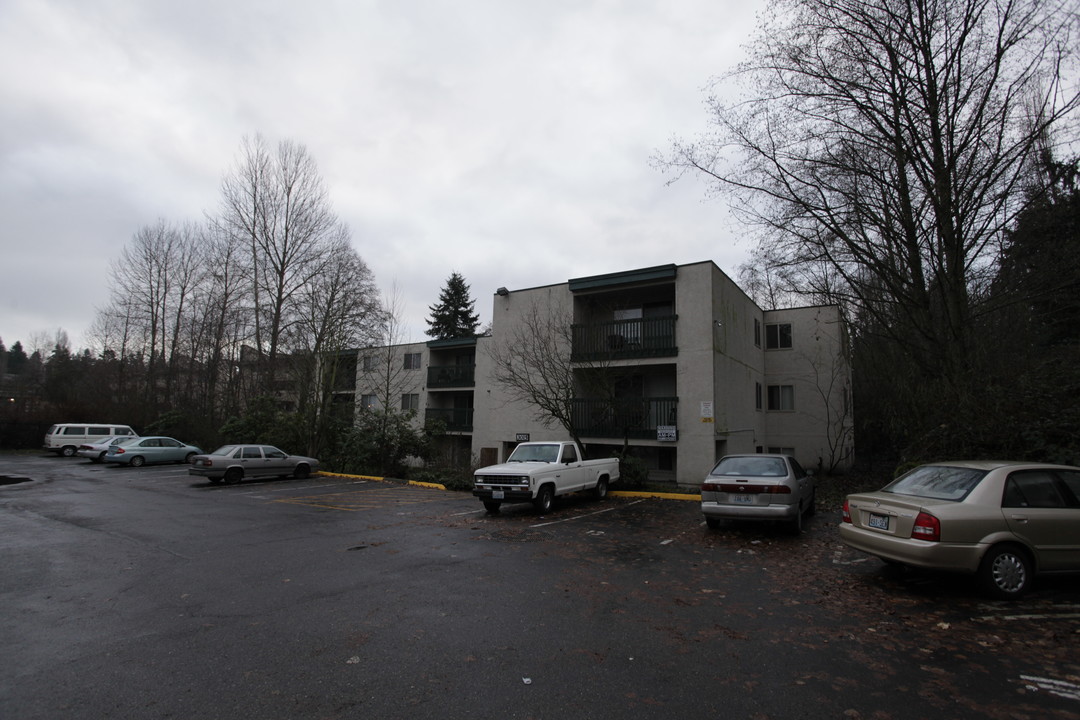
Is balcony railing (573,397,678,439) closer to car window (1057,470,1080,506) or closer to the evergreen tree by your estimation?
car window (1057,470,1080,506)

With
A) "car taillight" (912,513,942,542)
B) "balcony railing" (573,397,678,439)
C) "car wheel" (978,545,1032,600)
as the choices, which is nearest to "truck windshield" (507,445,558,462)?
"balcony railing" (573,397,678,439)

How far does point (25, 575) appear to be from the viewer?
706cm

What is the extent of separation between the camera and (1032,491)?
20.5 ft

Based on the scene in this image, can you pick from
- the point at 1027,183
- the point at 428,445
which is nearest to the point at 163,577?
the point at 428,445

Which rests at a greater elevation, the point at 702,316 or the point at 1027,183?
the point at 1027,183

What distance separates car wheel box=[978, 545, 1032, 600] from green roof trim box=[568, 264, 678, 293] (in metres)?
14.9

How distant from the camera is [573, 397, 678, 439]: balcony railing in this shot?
759 inches

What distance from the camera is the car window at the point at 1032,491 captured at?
6109mm

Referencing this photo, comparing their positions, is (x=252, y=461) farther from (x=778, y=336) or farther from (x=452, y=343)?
(x=778, y=336)

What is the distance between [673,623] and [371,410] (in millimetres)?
20490

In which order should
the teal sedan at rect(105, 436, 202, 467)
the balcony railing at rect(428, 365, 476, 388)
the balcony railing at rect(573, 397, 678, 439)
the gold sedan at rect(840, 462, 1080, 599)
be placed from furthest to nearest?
the balcony railing at rect(428, 365, 476, 388) < the teal sedan at rect(105, 436, 202, 467) < the balcony railing at rect(573, 397, 678, 439) < the gold sedan at rect(840, 462, 1080, 599)

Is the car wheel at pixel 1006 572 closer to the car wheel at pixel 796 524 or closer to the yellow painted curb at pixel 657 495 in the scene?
the car wheel at pixel 796 524

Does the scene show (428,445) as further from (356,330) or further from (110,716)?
(110,716)

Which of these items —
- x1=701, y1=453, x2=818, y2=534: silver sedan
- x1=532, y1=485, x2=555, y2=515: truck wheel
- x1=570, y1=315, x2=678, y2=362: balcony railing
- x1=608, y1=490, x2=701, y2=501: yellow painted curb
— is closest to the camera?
x1=701, y1=453, x2=818, y2=534: silver sedan
